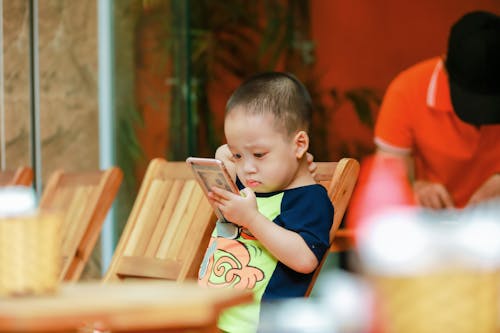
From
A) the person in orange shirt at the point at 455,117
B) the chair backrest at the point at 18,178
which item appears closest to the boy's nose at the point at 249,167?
the person in orange shirt at the point at 455,117

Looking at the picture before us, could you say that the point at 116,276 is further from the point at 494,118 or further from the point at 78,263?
the point at 494,118

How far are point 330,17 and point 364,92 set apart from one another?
0.68 metres

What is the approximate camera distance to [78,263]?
3.38 meters

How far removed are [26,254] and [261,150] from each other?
101cm

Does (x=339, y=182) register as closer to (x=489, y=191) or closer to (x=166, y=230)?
(x=489, y=191)

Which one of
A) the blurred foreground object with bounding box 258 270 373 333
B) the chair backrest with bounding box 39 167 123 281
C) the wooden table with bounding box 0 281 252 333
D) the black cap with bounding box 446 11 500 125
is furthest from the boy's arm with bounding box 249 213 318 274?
the chair backrest with bounding box 39 167 123 281

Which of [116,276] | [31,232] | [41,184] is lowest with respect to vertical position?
[41,184]

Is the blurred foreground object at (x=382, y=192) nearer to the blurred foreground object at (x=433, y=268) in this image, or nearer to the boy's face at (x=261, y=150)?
the blurred foreground object at (x=433, y=268)

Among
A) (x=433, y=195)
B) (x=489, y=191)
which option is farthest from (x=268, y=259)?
(x=489, y=191)

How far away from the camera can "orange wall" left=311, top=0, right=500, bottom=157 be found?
6426 mm

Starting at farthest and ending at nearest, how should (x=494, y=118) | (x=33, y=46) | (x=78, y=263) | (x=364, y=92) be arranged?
(x=364, y=92) → (x=33, y=46) → (x=78, y=263) → (x=494, y=118)

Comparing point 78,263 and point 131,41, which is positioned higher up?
point 131,41

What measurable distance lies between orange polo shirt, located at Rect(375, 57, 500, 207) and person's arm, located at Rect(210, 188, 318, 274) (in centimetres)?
108

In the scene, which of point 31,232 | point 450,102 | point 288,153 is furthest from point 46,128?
point 31,232
